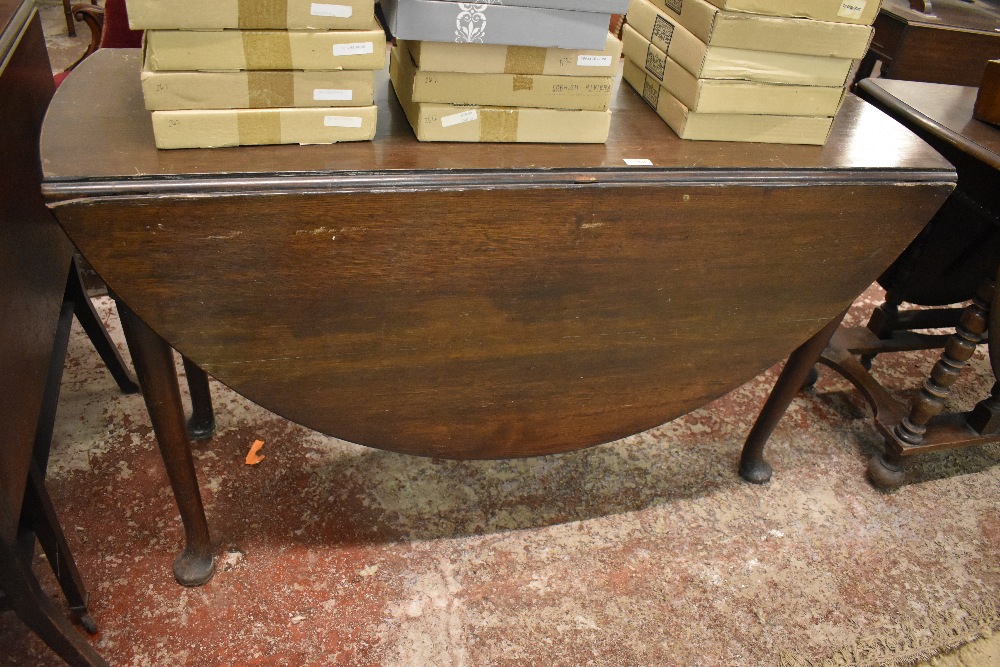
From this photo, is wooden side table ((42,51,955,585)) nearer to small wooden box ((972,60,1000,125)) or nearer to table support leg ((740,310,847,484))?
table support leg ((740,310,847,484))

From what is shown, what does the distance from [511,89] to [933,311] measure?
1.63 metres

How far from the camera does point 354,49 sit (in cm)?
100

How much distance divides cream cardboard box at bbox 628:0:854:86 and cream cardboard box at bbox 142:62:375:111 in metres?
0.54

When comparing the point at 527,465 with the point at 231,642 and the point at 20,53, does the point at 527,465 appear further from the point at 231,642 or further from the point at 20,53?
the point at 20,53

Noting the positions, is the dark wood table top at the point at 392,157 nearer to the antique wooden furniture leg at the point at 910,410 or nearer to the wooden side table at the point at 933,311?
the wooden side table at the point at 933,311

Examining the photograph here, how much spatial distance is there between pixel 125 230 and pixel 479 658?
38.5 inches

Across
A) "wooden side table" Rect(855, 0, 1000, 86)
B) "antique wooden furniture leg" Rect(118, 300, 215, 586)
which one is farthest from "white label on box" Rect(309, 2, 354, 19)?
"wooden side table" Rect(855, 0, 1000, 86)

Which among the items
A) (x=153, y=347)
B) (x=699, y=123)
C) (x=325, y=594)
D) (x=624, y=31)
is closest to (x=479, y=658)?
(x=325, y=594)

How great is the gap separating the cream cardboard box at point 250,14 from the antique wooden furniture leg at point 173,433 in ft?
1.36

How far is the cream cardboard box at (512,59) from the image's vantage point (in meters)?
1.04

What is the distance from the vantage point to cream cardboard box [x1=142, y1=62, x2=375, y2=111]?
0.96 metres

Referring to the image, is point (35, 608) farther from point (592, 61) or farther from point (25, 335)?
point (592, 61)

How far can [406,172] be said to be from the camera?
102 centimetres

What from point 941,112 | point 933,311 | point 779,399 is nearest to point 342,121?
point 779,399
